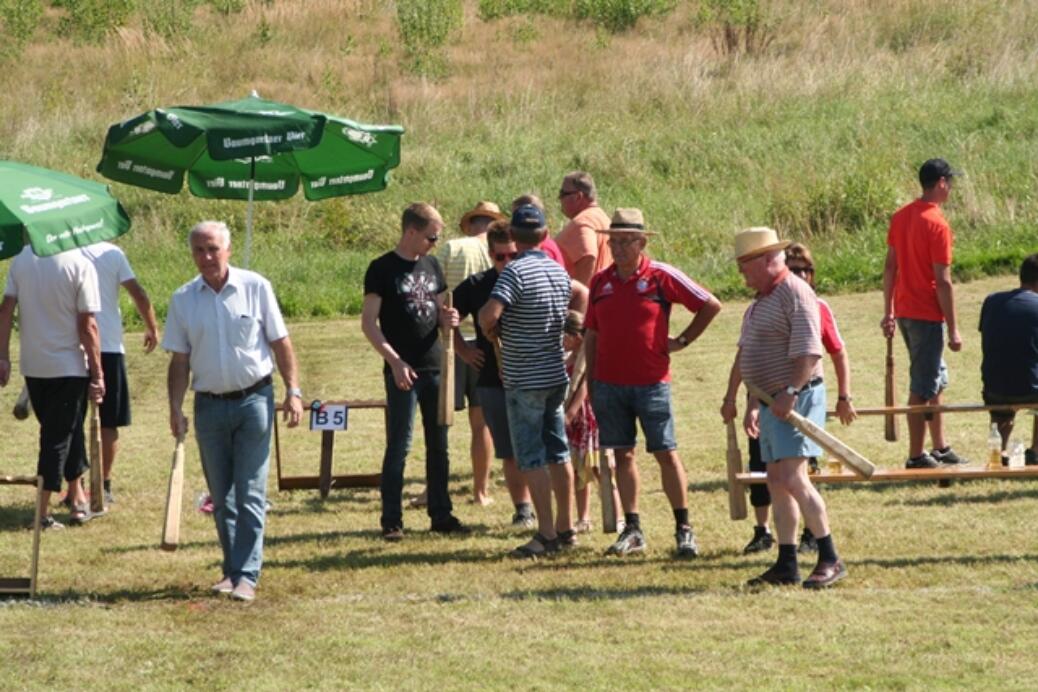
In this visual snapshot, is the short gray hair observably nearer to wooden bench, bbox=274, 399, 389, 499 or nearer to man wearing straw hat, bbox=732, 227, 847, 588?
man wearing straw hat, bbox=732, 227, 847, 588

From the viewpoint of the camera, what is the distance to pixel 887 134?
25828mm

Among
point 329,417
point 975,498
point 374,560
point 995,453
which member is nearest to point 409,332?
point 374,560

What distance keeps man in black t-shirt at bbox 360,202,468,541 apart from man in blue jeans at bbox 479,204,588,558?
26.8 inches

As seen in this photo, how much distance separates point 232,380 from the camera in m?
8.49

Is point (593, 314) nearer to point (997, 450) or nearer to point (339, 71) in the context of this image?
point (997, 450)

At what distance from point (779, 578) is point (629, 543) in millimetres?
1106

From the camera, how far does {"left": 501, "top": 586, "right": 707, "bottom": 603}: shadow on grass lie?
8.47 metres

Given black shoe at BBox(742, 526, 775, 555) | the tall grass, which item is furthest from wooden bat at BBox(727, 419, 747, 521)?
the tall grass

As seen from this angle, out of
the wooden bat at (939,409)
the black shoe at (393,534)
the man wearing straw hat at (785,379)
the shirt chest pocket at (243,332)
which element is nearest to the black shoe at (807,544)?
the wooden bat at (939,409)

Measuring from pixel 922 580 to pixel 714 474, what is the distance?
11.2 feet

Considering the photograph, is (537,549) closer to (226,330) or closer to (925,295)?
(226,330)

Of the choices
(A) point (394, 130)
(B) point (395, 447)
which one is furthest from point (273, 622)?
(A) point (394, 130)

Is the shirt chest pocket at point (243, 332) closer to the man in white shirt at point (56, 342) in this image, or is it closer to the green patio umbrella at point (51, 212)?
the green patio umbrella at point (51, 212)

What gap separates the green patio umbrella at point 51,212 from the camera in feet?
29.6
